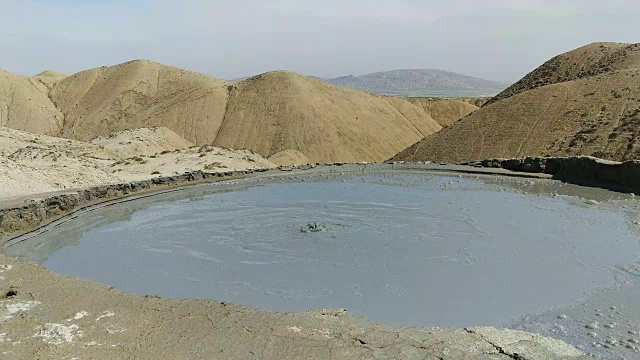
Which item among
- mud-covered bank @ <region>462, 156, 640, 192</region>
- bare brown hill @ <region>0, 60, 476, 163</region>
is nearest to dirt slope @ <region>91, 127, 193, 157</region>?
bare brown hill @ <region>0, 60, 476, 163</region>

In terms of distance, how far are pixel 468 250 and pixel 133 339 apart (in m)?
6.39

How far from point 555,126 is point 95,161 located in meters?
19.1

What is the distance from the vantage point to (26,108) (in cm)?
3578

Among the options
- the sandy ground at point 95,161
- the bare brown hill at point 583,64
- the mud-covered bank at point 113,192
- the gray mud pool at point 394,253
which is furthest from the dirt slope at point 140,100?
the bare brown hill at point 583,64

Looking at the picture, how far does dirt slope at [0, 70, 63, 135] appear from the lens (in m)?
34.5

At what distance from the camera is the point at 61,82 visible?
41.0 metres

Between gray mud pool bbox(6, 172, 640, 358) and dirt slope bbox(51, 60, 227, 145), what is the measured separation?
19439 mm

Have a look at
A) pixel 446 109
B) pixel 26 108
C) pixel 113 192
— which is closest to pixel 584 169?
pixel 113 192

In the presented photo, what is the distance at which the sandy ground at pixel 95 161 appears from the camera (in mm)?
14781

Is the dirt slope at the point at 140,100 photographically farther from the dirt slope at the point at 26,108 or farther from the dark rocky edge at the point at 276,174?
the dark rocky edge at the point at 276,174

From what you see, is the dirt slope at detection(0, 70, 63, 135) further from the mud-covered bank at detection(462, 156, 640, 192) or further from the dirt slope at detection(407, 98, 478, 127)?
the dirt slope at detection(407, 98, 478, 127)

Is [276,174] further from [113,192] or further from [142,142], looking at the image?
[142,142]

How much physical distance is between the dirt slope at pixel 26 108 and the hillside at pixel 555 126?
24.8m

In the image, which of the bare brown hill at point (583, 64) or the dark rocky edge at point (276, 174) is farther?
the bare brown hill at point (583, 64)
